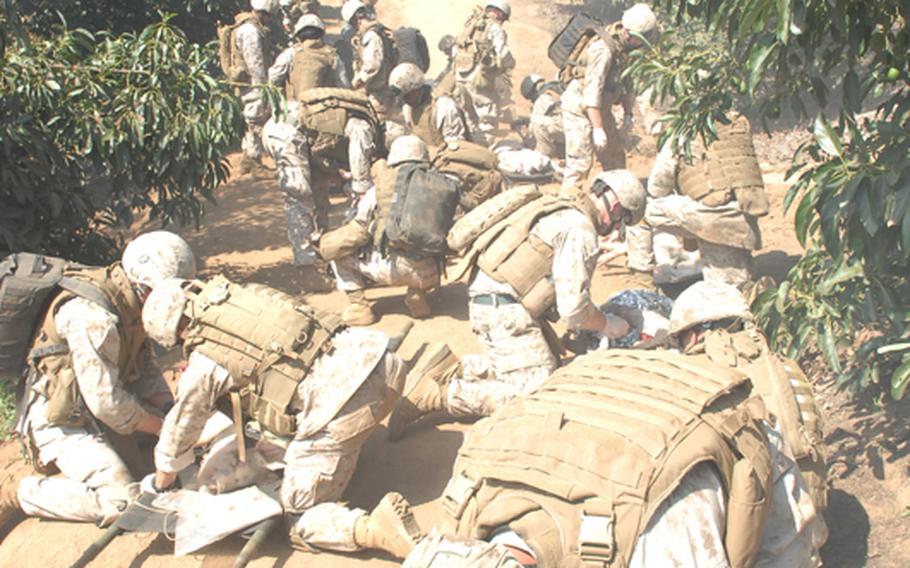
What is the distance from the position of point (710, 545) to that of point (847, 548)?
1.84m

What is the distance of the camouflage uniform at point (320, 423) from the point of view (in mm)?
4453

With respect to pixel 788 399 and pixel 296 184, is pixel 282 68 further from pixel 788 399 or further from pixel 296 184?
pixel 788 399

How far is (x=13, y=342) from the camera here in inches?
195

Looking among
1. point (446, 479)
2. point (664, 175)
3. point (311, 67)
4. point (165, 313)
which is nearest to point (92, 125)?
point (165, 313)

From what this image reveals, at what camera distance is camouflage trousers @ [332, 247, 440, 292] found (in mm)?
7074

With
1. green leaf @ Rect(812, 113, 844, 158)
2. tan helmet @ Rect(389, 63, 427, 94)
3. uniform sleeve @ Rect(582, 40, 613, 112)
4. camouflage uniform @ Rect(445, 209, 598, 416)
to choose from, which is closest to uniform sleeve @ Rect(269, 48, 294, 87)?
tan helmet @ Rect(389, 63, 427, 94)

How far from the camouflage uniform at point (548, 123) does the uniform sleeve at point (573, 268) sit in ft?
20.4

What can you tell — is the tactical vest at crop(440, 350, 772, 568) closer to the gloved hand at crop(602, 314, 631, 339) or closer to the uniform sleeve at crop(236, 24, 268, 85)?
the gloved hand at crop(602, 314, 631, 339)

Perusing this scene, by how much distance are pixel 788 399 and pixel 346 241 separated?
4.24 metres

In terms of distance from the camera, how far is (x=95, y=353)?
478 cm

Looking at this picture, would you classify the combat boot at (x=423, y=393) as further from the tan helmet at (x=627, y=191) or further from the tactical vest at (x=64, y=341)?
the tactical vest at (x=64, y=341)

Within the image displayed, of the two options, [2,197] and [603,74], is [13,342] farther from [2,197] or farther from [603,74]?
[603,74]

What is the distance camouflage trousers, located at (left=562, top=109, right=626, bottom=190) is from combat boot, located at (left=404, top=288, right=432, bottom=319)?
2.95m

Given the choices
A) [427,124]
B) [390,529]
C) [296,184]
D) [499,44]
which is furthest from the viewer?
[499,44]
